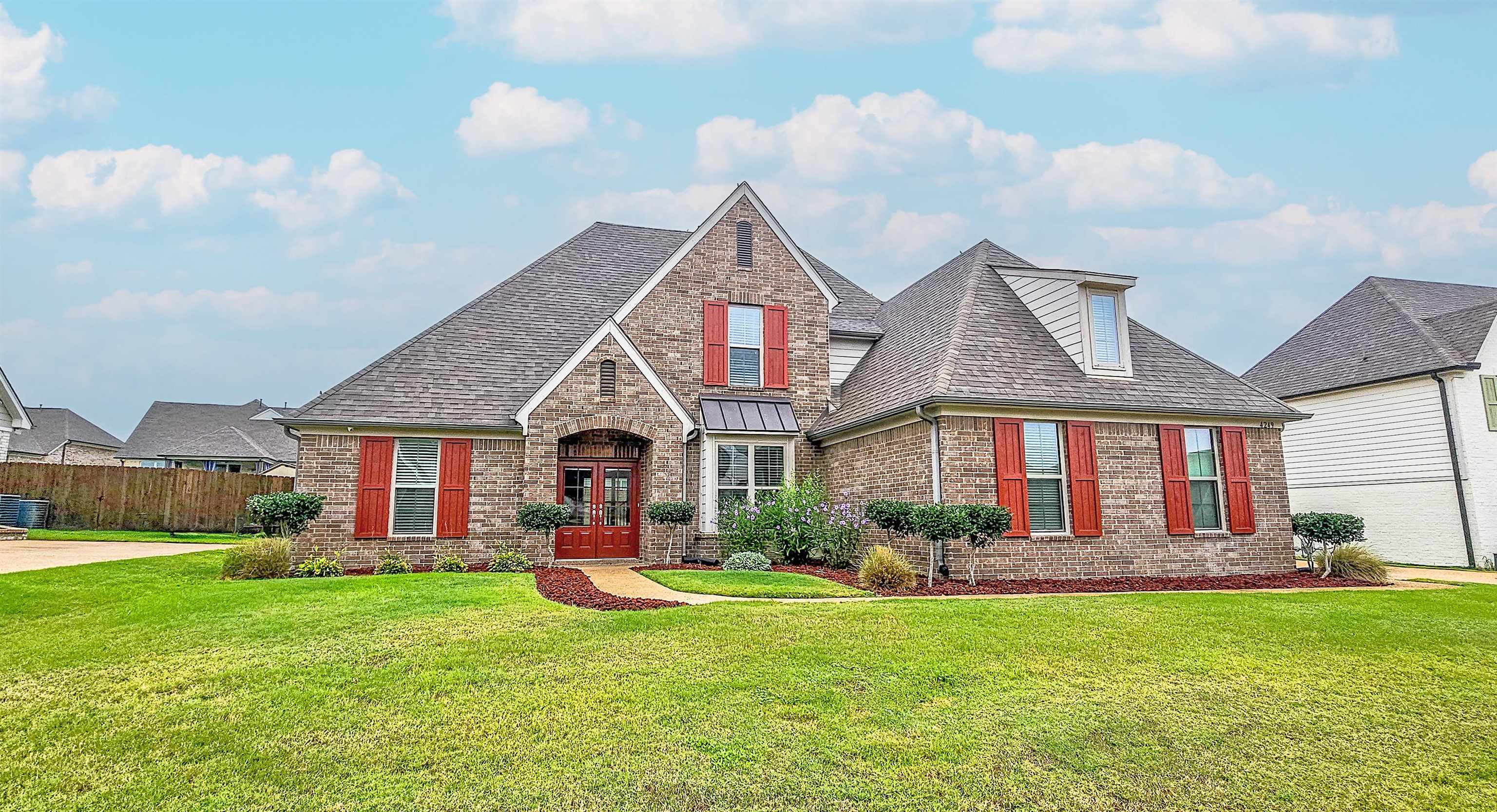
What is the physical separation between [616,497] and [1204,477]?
11.0 meters

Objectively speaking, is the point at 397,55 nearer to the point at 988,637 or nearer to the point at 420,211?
the point at 420,211

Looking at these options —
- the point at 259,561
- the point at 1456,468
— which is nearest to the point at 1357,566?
the point at 1456,468

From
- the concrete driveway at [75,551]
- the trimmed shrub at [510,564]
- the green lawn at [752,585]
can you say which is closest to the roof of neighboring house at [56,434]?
the concrete driveway at [75,551]

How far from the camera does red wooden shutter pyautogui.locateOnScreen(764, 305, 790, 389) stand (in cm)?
1558

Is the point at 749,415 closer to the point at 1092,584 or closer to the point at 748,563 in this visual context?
the point at 748,563

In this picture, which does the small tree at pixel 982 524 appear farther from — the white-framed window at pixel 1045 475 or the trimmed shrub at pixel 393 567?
the trimmed shrub at pixel 393 567

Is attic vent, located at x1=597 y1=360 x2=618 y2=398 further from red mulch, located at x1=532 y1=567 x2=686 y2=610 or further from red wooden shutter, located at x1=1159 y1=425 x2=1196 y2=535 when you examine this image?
red wooden shutter, located at x1=1159 y1=425 x2=1196 y2=535

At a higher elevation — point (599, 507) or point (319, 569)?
point (599, 507)

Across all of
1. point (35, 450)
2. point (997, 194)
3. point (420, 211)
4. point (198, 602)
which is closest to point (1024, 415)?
point (198, 602)

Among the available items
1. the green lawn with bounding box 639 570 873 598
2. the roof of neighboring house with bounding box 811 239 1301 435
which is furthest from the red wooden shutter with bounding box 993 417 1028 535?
the green lawn with bounding box 639 570 873 598

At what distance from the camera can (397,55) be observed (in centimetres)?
1691

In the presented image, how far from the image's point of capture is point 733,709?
15.8ft

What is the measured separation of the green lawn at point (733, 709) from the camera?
12.4 feet

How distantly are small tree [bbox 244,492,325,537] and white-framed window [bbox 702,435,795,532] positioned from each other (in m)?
6.88
